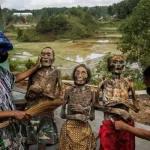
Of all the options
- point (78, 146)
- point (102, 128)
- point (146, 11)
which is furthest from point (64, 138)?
point (146, 11)

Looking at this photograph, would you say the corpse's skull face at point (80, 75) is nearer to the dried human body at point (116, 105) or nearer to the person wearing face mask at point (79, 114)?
the person wearing face mask at point (79, 114)

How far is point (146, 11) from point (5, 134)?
9.06 metres

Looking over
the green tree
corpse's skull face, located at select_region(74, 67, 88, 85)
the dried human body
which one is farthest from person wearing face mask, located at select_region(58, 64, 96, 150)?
the green tree

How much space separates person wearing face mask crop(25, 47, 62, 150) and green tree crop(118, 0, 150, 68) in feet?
24.8

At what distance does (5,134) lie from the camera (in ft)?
8.50

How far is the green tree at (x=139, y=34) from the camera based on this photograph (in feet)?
35.3

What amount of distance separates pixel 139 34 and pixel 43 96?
836 centimetres

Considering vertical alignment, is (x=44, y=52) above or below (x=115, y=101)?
above

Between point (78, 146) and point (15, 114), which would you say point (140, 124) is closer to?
point (78, 146)

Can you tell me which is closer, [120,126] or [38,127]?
[120,126]

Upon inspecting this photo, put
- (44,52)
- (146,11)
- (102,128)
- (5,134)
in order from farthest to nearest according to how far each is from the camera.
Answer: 1. (146,11)
2. (44,52)
3. (102,128)
4. (5,134)

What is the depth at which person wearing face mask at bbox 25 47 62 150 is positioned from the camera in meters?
3.50

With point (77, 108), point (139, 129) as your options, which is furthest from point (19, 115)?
point (77, 108)

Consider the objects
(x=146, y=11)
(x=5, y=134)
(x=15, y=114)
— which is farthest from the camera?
(x=146, y=11)
